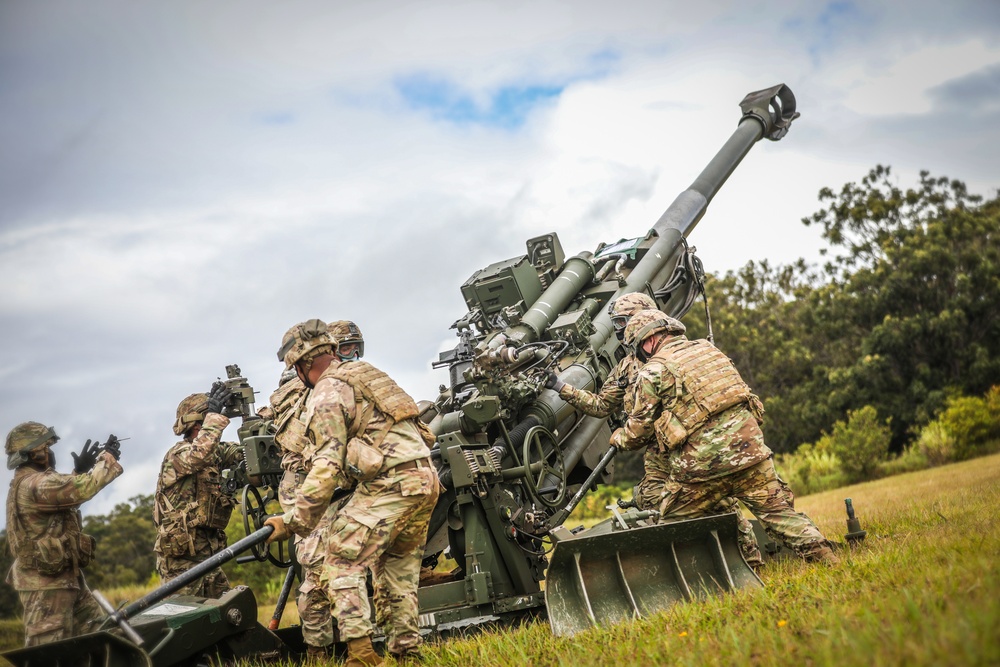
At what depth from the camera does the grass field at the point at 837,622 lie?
3.18m

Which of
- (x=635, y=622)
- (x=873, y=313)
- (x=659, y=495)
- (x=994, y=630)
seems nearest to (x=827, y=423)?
(x=873, y=313)

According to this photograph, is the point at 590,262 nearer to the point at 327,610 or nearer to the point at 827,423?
the point at 327,610

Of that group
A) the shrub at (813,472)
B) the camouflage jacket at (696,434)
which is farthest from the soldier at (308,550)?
the shrub at (813,472)

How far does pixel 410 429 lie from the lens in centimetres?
527

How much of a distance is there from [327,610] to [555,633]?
4.66 ft

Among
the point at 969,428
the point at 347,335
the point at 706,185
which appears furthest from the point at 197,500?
the point at 969,428

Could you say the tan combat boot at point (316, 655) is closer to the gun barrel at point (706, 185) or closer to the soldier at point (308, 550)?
the soldier at point (308, 550)

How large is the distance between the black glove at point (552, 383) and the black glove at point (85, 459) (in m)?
3.41

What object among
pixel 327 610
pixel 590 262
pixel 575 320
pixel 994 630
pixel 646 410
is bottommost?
pixel 994 630

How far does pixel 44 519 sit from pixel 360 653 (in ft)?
10.3

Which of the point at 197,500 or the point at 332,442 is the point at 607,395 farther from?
the point at 197,500

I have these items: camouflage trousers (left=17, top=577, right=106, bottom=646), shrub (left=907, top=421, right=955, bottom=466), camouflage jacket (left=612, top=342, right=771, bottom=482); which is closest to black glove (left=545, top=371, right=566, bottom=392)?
camouflage jacket (left=612, top=342, right=771, bottom=482)

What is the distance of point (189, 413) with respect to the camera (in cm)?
781

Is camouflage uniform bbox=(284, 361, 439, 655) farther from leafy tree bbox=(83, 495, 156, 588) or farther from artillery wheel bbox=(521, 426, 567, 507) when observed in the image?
leafy tree bbox=(83, 495, 156, 588)
